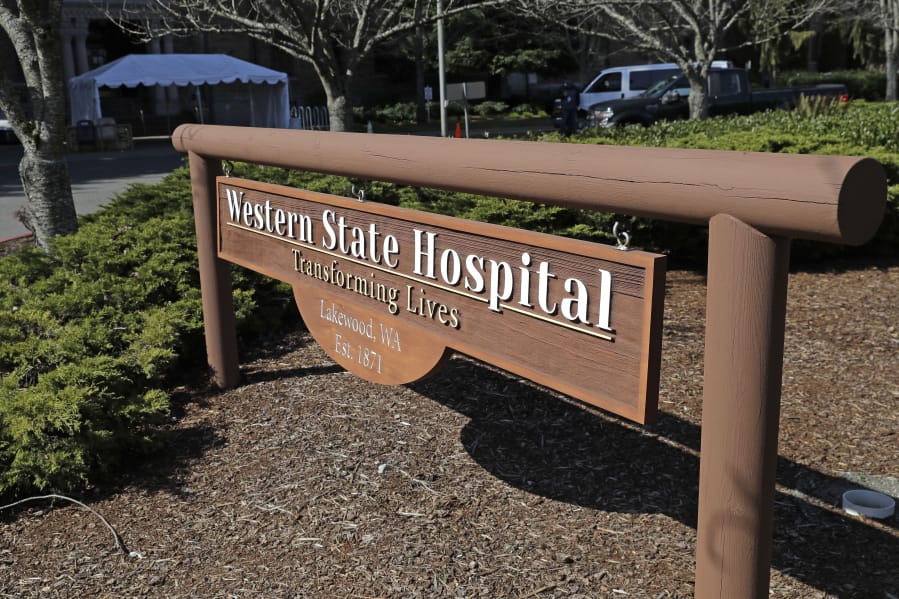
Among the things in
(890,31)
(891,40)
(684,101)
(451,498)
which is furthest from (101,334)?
(890,31)

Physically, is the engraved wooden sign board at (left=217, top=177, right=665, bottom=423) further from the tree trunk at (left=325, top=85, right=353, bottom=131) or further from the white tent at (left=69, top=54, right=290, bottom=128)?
the white tent at (left=69, top=54, right=290, bottom=128)

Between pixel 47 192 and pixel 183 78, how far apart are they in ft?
49.1

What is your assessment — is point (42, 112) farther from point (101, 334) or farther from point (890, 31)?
point (890, 31)

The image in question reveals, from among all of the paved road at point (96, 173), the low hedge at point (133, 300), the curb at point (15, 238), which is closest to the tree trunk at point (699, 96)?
the low hedge at point (133, 300)

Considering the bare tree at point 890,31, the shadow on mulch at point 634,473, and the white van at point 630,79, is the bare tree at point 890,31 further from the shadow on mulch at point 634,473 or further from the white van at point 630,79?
the shadow on mulch at point 634,473

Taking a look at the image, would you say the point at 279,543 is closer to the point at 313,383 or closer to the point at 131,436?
the point at 131,436

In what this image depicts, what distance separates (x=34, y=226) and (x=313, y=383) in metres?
4.33

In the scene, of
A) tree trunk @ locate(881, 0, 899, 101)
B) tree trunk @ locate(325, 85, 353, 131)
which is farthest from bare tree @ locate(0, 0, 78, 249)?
tree trunk @ locate(881, 0, 899, 101)

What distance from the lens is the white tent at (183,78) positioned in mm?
21266

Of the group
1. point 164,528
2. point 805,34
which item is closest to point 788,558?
point 164,528

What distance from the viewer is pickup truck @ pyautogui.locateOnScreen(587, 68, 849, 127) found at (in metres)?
18.8

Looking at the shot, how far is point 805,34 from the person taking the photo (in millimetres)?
39500

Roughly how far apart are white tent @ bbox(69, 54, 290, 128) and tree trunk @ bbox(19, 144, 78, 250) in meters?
Answer: 14.3

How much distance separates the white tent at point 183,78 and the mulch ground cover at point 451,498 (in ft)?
59.7
